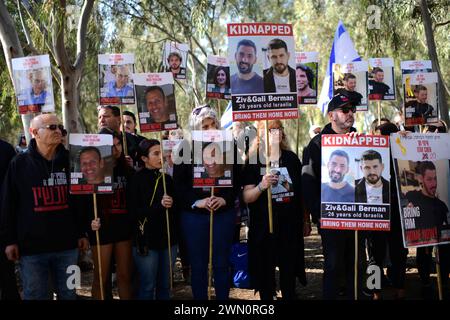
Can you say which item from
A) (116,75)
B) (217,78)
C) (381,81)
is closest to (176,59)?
(217,78)

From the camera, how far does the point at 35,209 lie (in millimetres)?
5395

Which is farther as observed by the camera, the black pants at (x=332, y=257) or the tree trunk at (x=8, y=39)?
the tree trunk at (x=8, y=39)

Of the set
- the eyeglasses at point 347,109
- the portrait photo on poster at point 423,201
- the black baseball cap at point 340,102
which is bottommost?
the portrait photo on poster at point 423,201

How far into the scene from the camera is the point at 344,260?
5898 mm

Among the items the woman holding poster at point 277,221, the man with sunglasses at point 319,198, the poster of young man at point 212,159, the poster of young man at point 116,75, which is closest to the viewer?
the man with sunglasses at point 319,198

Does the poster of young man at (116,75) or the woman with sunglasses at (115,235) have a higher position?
the poster of young man at (116,75)

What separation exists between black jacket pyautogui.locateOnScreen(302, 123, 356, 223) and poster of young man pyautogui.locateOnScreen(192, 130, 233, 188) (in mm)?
749

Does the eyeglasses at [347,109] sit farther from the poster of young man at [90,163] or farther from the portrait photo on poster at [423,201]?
the poster of young man at [90,163]

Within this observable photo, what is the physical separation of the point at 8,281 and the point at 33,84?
87.7 inches

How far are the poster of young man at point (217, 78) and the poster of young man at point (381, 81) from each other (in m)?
2.26

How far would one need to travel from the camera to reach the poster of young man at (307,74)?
8.83 meters

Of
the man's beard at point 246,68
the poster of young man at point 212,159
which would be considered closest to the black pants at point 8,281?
the poster of young man at point 212,159

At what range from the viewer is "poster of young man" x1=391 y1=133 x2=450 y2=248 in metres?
5.84

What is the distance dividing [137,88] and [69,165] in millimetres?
1468
